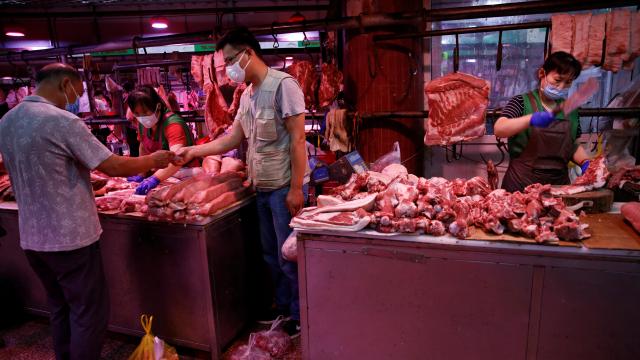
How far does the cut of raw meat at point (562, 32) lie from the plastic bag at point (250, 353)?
126 inches

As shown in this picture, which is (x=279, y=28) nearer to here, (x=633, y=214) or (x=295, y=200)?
(x=295, y=200)

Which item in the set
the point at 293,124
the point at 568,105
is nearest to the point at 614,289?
the point at 568,105

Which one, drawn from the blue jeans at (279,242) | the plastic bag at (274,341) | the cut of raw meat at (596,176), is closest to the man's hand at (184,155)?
the blue jeans at (279,242)

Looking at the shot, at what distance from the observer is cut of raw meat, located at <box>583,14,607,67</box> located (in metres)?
3.13

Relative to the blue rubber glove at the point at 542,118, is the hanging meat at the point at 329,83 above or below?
above

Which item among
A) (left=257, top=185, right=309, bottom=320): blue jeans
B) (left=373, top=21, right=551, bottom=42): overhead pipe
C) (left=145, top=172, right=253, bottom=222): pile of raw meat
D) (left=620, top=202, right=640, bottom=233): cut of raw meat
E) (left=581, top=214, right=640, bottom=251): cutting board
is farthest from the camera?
(left=373, top=21, right=551, bottom=42): overhead pipe

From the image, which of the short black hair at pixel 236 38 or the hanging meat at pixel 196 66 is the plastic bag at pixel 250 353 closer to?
the short black hair at pixel 236 38

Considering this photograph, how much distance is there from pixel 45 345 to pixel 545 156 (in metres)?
4.19

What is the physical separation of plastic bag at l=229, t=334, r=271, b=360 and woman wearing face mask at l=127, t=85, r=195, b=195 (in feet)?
4.69

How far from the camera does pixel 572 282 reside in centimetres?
195

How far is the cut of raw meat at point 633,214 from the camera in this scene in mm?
2045

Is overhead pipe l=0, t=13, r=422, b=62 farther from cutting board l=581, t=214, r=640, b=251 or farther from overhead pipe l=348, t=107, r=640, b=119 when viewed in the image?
cutting board l=581, t=214, r=640, b=251

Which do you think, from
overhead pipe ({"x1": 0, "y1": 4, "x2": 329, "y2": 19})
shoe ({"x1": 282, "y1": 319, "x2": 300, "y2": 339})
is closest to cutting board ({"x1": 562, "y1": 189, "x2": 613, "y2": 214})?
shoe ({"x1": 282, "y1": 319, "x2": 300, "y2": 339})

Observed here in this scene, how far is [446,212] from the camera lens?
221cm
